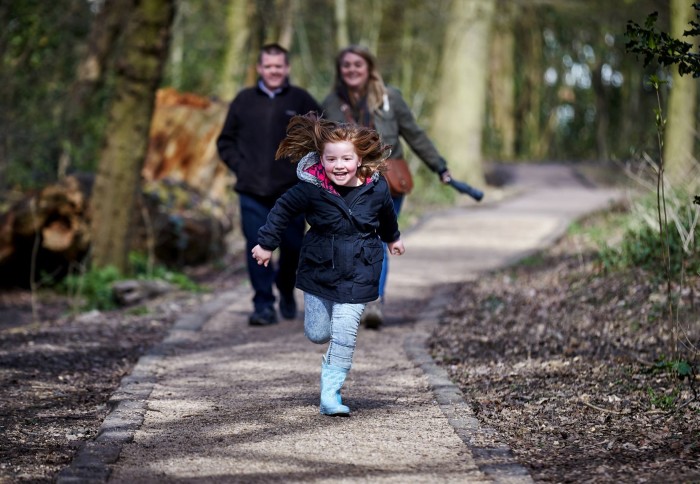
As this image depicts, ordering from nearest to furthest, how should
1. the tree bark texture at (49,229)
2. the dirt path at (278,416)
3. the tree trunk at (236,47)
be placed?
the dirt path at (278,416) → the tree bark texture at (49,229) → the tree trunk at (236,47)

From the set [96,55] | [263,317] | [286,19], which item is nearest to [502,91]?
[286,19]

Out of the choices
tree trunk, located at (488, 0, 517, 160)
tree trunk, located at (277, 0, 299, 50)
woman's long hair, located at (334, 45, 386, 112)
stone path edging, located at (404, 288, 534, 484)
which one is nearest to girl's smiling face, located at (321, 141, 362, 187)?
stone path edging, located at (404, 288, 534, 484)

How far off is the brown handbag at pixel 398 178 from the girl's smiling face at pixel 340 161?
2.71 m

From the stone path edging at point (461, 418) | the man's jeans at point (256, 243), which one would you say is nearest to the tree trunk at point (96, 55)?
the man's jeans at point (256, 243)

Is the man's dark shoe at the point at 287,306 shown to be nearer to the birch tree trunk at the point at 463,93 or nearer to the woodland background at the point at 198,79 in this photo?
the woodland background at the point at 198,79

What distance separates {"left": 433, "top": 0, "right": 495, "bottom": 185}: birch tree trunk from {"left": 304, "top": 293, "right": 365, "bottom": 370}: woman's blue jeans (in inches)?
703

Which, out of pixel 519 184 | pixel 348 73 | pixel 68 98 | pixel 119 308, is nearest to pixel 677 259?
pixel 348 73

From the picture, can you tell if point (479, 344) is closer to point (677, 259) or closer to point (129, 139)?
point (677, 259)

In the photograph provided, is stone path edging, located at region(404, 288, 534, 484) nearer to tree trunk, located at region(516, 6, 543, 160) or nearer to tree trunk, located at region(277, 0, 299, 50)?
tree trunk, located at region(277, 0, 299, 50)

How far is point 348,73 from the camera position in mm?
8453

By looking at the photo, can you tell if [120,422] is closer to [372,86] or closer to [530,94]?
[372,86]

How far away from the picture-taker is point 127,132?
12.1 m

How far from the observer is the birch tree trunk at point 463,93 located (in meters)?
23.6

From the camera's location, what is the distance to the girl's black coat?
18.9 ft
